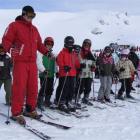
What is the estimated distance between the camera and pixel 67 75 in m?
9.29

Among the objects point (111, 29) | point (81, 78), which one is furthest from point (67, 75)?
point (111, 29)

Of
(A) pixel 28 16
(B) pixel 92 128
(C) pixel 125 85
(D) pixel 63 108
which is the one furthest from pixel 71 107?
(C) pixel 125 85

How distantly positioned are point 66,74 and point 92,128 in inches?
81.4

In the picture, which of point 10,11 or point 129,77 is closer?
point 129,77

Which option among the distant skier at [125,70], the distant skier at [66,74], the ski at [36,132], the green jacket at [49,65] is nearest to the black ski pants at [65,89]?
the distant skier at [66,74]

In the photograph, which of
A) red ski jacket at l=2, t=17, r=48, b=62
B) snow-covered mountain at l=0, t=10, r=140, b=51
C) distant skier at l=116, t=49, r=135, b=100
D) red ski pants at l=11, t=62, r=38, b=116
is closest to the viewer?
red ski jacket at l=2, t=17, r=48, b=62

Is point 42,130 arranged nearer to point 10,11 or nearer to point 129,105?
point 129,105

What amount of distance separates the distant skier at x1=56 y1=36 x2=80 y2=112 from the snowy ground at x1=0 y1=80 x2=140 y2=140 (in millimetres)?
577

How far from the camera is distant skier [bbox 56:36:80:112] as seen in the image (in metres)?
9.20

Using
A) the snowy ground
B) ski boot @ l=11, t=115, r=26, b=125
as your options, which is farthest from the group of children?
ski boot @ l=11, t=115, r=26, b=125

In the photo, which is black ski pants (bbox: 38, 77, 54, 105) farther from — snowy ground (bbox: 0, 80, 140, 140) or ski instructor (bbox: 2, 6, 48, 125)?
ski instructor (bbox: 2, 6, 48, 125)

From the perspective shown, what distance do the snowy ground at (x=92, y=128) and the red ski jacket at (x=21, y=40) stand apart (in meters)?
1.13

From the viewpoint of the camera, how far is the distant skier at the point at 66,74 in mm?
9203

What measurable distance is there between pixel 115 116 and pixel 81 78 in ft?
5.69
